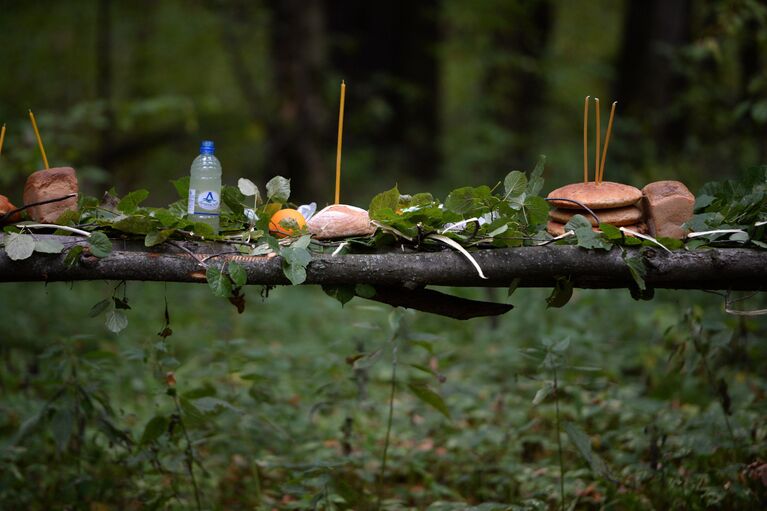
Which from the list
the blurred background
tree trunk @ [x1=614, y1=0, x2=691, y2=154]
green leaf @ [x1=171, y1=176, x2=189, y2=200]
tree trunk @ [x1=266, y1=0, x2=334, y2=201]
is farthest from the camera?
A: tree trunk @ [x1=614, y1=0, x2=691, y2=154]

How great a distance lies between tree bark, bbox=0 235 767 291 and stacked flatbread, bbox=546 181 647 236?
146 millimetres

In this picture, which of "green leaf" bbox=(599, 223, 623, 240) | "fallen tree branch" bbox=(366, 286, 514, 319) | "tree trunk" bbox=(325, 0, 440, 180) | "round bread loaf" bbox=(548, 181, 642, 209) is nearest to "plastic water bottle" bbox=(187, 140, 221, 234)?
"fallen tree branch" bbox=(366, 286, 514, 319)

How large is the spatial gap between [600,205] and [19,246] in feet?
5.61

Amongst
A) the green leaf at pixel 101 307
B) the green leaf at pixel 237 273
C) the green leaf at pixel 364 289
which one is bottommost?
the green leaf at pixel 101 307

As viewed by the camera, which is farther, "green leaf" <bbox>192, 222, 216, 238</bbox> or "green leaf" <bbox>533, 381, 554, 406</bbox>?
"green leaf" <bbox>533, 381, 554, 406</bbox>

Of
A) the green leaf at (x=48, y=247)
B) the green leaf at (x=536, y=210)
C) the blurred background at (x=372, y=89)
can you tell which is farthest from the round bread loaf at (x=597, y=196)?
the blurred background at (x=372, y=89)

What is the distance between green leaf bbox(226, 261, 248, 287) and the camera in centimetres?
203

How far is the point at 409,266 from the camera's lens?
210 centimetres

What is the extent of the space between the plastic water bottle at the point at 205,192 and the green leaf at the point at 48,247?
→ 1.30ft

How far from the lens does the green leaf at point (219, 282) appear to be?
202 cm

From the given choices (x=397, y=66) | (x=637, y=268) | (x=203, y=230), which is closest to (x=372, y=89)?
(x=397, y=66)

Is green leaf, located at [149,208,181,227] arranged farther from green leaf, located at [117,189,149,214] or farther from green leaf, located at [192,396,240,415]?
green leaf, located at [192,396,240,415]

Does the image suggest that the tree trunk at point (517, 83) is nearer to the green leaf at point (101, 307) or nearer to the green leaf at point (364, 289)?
the green leaf at point (364, 289)

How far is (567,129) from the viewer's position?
481 inches
